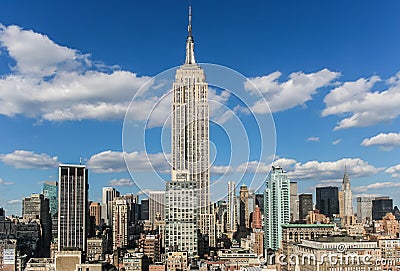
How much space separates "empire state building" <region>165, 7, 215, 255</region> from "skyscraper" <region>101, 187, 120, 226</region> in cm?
236

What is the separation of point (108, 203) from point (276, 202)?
159 inches

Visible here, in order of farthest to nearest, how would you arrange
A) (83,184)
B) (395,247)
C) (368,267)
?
(83,184)
(395,247)
(368,267)

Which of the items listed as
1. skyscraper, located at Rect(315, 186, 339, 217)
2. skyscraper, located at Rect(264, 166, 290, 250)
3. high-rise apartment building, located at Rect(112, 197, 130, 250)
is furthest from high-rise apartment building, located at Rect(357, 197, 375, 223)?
high-rise apartment building, located at Rect(112, 197, 130, 250)

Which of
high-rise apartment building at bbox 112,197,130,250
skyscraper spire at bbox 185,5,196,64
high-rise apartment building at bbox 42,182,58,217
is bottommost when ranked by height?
high-rise apartment building at bbox 112,197,130,250

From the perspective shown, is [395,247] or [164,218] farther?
[164,218]

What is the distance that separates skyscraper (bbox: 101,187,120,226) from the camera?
12883mm

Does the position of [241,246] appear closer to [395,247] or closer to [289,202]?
[289,202]

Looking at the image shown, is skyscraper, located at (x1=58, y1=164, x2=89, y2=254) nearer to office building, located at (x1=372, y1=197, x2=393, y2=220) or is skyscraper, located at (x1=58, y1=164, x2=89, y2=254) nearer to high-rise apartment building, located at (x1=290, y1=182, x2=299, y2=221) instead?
high-rise apartment building, located at (x1=290, y1=182, x2=299, y2=221)

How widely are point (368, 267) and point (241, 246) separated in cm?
416

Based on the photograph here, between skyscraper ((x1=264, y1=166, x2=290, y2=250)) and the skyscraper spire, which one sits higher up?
the skyscraper spire

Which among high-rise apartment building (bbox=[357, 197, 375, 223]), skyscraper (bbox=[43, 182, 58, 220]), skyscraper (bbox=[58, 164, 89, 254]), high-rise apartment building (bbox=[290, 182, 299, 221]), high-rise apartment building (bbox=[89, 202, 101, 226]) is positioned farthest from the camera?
high-rise apartment building (bbox=[89, 202, 101, 226])

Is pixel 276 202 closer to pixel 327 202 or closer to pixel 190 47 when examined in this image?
pixel 327 202

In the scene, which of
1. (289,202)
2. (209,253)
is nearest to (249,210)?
(289,202)

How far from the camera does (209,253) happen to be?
10672 mm
